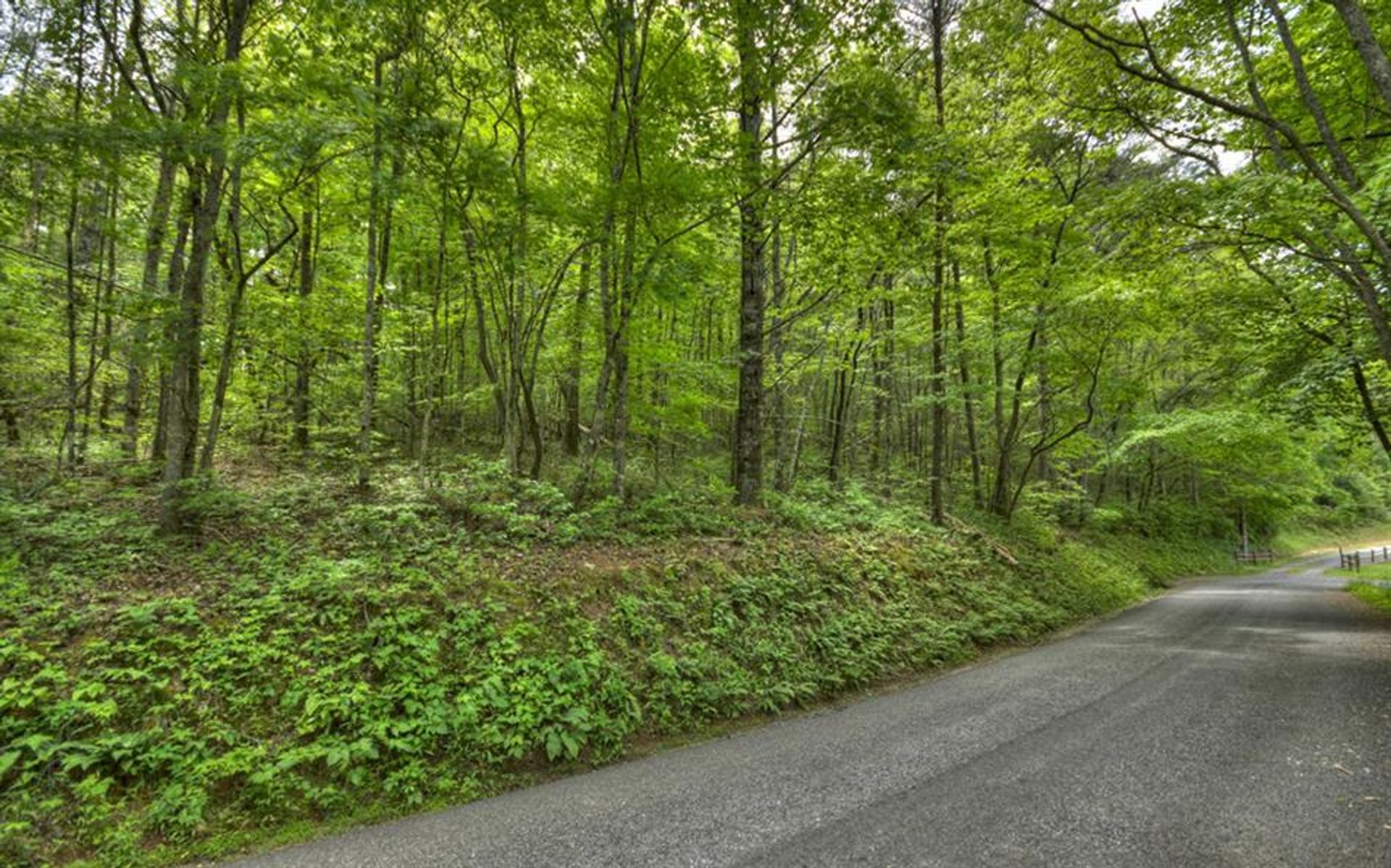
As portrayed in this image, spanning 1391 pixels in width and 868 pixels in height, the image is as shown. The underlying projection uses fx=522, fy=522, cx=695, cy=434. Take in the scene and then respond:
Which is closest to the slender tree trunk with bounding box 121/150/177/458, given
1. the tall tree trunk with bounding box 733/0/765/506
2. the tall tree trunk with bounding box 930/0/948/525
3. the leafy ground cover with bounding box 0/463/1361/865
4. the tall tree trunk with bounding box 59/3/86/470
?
the tall tree trunk with bounding box 59/3/86/470

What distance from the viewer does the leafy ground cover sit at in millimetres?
3361

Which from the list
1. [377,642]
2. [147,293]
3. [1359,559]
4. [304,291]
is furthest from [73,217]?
[1359,559]

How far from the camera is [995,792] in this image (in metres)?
3.55

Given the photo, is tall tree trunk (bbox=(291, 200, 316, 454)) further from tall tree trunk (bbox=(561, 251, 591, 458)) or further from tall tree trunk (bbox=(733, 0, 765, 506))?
tall tree trunk (bbox=(733, 0, 765, 506))

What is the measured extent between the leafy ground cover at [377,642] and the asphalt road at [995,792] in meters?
0.41

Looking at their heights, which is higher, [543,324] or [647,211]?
[647,211]

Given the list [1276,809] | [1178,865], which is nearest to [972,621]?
[1276,809]

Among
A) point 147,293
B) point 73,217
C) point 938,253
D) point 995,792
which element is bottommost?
point 995,792

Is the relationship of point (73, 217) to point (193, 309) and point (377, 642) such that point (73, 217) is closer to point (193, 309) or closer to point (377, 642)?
point (193, 309)

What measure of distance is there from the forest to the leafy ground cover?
35mm

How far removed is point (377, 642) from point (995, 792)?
4855mm

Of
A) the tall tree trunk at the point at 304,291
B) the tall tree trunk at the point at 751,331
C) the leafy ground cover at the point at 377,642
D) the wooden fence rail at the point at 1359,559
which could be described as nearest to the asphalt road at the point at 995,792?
the leafy ground cover at the point at 377,642

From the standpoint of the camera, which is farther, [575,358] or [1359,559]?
[1359,559]

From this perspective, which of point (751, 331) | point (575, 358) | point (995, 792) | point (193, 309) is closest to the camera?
point (995, 792)
